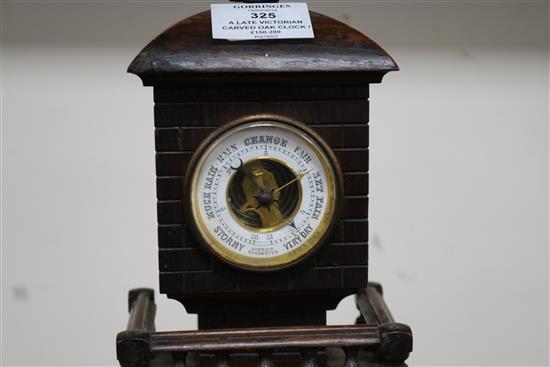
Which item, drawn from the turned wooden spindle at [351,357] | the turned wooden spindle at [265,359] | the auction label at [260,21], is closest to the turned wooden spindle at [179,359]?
the turned wooden spindle at [265,359]

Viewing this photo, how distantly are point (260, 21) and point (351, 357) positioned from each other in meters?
0.49

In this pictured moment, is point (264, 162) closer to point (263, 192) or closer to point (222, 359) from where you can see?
point (263, 192)

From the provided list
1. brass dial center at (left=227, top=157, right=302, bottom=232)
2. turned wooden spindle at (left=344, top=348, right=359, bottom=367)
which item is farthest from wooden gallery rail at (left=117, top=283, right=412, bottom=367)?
brass dial center at (left=227, top=157, right=302, bottom=232)

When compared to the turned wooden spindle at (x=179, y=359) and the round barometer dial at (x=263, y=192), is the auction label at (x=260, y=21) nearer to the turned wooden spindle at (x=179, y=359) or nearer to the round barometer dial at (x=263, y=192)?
the round barometer dial at (x=263, y=192)

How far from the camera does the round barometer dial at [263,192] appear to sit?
4.44 feet

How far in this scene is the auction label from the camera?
1348 mm

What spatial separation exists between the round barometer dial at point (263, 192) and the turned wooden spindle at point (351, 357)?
0.48 feet

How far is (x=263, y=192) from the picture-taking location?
1.37 m

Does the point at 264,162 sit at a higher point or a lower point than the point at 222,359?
higher

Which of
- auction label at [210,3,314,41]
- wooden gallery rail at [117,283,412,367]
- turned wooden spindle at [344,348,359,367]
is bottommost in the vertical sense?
turned wooden spindle at [344,348,359,367]

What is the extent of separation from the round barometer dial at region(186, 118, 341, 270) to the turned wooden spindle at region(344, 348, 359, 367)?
0.48ft

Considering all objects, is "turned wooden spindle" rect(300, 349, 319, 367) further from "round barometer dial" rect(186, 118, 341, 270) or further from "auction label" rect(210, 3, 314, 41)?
"auction label" rect(210, 3, 314, 41)

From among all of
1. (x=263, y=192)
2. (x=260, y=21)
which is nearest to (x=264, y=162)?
(x=263, y=192)

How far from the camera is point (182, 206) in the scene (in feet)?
4.50
